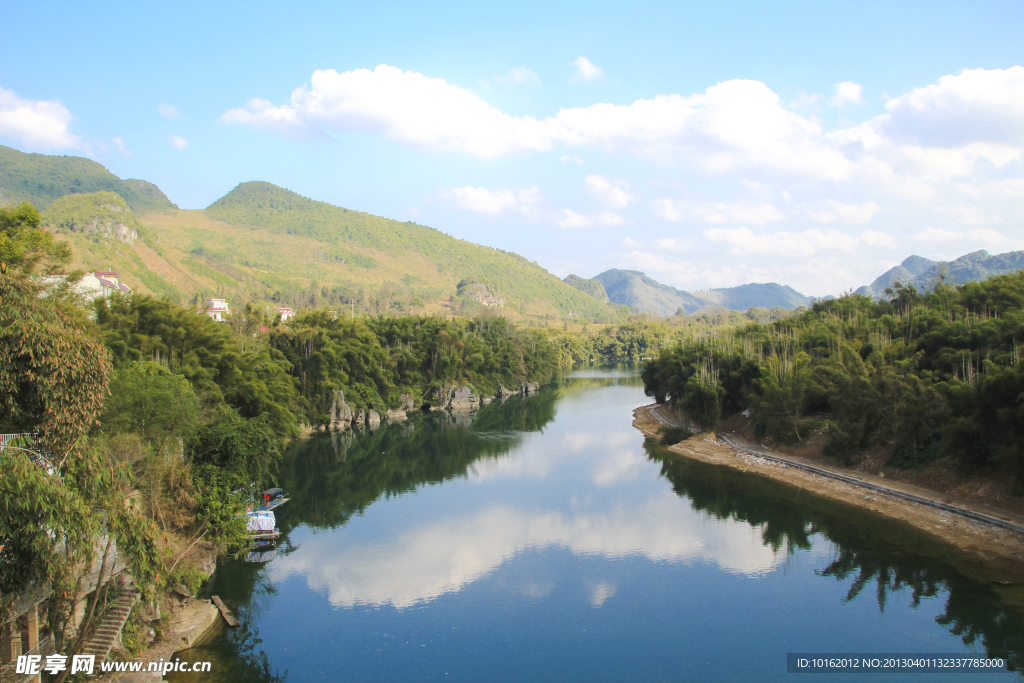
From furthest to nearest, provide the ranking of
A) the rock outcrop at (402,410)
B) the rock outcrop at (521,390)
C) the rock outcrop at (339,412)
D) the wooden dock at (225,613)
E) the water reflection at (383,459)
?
the rock outcrop at (521,390)
the rock outcrop at (402,410)
the rock outcrop at (339,412)
the water reflection at (383,459)
the wooden dock at (225,613)

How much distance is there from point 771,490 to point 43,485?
24.8 meters

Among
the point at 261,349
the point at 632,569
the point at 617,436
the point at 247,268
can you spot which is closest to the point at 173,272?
the point at 247,268

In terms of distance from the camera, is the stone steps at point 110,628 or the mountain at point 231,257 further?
the mountain at point 231,257

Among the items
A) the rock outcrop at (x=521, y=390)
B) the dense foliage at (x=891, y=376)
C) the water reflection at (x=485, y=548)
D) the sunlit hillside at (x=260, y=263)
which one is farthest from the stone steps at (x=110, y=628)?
the sunlit hillside at (x=260, y=263)

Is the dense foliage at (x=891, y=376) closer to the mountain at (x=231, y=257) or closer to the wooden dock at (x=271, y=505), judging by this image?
the wooden dock at (x=271, y=505)

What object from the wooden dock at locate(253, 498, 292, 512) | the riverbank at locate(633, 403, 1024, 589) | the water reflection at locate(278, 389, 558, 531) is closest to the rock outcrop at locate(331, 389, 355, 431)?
the water reflection at locate(278, 389, 558, 531)

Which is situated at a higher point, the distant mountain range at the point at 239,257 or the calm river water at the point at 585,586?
the distant mountain range at the point at 239,257

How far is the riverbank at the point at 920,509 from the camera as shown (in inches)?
651

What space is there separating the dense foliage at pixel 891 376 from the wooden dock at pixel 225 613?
853 inches

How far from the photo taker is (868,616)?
14.6m

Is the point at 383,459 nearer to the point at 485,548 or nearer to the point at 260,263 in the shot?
the point at 485,548

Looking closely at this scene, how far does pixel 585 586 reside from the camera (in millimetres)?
16500

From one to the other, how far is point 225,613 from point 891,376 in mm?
25044

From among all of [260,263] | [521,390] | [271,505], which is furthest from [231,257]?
[271,505]
